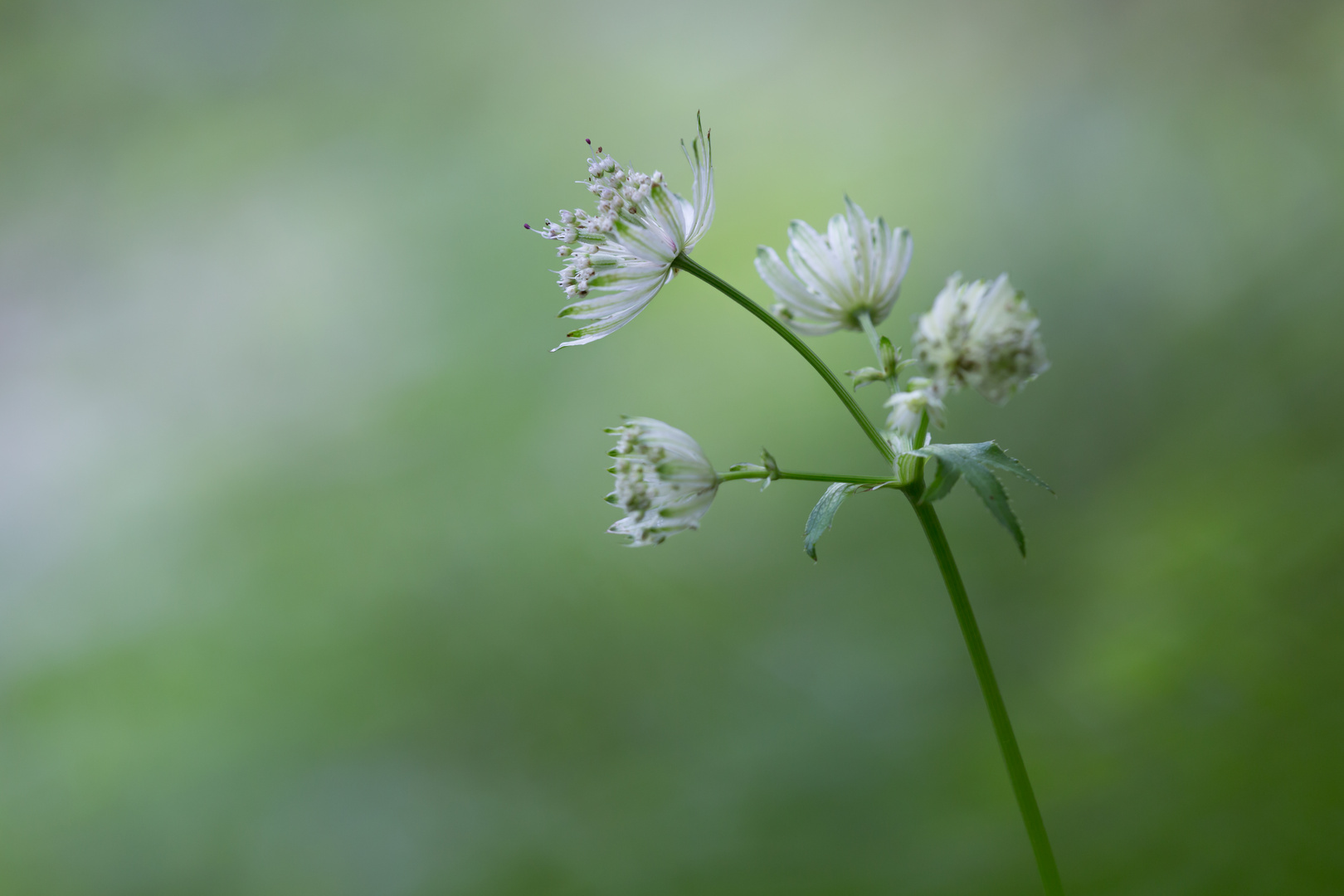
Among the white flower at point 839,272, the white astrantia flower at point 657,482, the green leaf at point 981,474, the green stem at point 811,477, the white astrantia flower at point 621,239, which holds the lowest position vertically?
the green leaf at point 981,474

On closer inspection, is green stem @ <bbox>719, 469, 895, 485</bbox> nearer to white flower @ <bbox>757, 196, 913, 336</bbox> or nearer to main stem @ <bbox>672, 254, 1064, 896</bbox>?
main stem @ <bbox>672, 254, 1064, 896</bbox>

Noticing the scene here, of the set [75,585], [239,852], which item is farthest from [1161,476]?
[75,585]

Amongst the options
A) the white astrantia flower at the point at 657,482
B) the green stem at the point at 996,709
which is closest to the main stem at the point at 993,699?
the green stem at the point at 996,709

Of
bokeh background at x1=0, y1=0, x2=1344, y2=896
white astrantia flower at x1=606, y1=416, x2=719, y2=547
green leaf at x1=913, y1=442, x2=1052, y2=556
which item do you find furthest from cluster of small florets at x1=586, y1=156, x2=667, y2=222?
bokeh background at x1=0, y1=0, x2=1344, y2=896

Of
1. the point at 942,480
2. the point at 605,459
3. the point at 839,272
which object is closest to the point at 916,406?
the point at 942,480

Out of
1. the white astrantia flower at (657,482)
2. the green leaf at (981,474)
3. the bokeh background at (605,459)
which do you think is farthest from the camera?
the bokeh background at (605,459)

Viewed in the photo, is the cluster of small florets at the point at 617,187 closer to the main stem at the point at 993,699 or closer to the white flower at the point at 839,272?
the white flower at the point at 839,272

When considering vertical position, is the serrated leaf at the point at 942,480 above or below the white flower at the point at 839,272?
below

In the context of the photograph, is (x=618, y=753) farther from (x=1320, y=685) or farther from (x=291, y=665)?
(x=1320, y=685)
